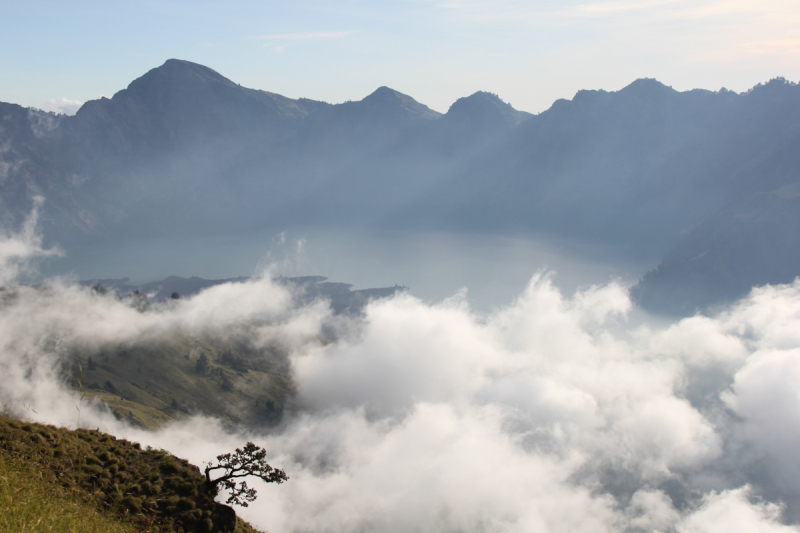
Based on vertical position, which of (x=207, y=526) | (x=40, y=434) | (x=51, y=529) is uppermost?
(x=40, y=434)

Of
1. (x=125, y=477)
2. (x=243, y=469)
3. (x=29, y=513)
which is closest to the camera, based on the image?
(x=29, y=513)

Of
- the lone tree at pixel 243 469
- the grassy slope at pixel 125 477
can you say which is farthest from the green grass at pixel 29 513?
the lone tree at pixel 243 469

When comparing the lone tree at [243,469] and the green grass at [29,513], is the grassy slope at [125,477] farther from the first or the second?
the green grass at [29,513]

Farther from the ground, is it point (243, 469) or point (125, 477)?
point (243, 469)

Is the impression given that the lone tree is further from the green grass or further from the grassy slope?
the green grass

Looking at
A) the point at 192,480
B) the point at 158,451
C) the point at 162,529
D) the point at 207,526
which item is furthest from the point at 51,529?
the point at 158,451

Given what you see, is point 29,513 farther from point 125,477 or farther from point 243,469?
point 243,469

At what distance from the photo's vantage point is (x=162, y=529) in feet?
104

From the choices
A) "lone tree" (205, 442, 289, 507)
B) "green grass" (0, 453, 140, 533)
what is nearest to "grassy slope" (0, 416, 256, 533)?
"lone tree" (205, 442, 289, 507)

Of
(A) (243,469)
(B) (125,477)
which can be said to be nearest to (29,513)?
(B) (125,477)

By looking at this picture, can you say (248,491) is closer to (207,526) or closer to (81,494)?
(207,526)

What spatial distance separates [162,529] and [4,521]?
2422cm

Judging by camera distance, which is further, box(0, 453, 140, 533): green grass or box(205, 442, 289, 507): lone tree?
box(205, 442, 289, 507): lone tree

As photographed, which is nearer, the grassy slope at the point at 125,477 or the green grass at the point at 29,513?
the green grass at the point at 29,513
